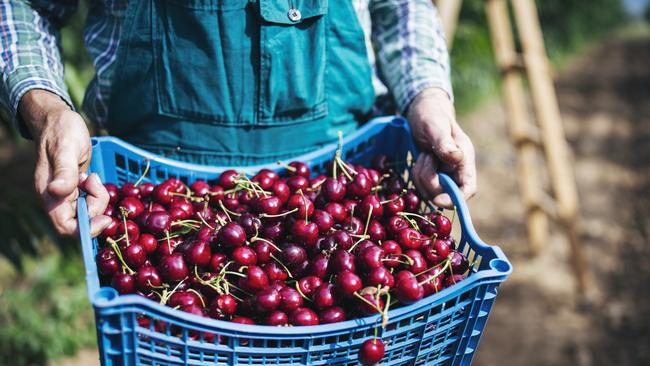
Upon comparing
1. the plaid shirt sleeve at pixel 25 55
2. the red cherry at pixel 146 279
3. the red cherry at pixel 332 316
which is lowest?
the red cherry at pixel 332 316

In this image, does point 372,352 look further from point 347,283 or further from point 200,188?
point 200,188

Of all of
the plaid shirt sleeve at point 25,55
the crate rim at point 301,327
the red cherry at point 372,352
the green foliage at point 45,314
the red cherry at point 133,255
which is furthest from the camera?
the green foliage at point 45,314

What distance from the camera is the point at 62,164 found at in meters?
1.38

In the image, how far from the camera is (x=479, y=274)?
1.25 metres

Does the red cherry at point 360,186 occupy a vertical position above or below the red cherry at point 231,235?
A: above

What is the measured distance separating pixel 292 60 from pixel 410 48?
0.43 m

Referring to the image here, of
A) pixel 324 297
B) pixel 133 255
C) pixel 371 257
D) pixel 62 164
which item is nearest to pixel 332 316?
pixel 324 297

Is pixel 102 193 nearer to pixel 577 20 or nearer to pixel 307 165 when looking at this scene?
pixel 307 165

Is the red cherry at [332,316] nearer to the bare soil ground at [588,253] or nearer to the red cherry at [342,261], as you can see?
the red cherry at [342,261]

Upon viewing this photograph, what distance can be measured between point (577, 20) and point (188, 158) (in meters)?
14.9

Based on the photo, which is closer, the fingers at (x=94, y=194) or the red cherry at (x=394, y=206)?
the fingers at (x=94, y=194)

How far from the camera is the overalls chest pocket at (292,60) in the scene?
1.65 m

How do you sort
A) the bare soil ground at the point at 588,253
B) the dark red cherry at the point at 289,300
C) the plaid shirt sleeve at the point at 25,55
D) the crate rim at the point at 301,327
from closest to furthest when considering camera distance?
the crate rim at the point at 301,327
the dark red cherry at the point at 289,300
the plaid shirt sleeve at the point at 25,55
the bare soil ground at the point at 588,253

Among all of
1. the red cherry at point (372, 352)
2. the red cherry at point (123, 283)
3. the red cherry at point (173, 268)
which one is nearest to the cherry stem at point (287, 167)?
the red cherry at point (173, 268)
